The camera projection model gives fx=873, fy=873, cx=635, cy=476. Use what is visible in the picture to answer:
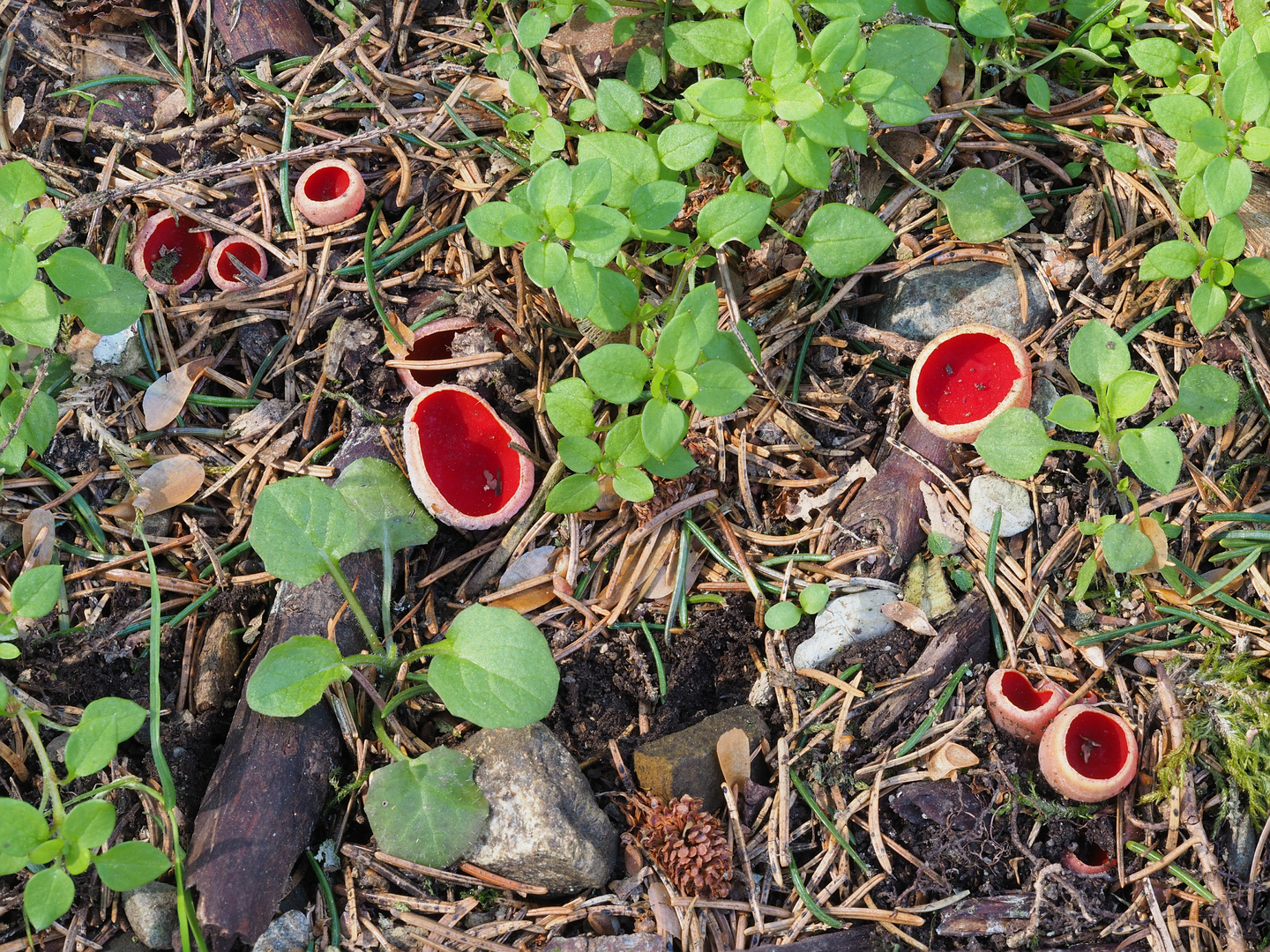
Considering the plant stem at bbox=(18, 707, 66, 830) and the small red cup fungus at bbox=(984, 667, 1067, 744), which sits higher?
the plant stem at bbox=(18, 707, 66, 830)

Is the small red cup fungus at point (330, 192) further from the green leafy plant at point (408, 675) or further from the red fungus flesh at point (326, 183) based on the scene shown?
the green leafy plant at point (408, 675)

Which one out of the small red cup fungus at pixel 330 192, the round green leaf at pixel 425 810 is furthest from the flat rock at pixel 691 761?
the small red cup fungus at pixel 330 192

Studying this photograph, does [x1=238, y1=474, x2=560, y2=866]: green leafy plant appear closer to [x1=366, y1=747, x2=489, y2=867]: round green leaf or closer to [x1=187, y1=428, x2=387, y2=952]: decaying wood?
[x1=366, y1=747, x2=489, y2=867]: round green leaf

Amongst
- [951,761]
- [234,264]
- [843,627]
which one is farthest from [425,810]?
[234,264]

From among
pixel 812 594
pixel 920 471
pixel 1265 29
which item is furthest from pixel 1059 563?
pixel 1265 29

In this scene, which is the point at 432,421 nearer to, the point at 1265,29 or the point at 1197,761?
the point at 1197,761

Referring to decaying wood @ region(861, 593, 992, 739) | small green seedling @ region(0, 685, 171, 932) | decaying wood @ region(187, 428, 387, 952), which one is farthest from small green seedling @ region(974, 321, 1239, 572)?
small green seedling @ region(0, 685, 171, 932)

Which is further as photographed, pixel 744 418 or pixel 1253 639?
pixel 744 418
